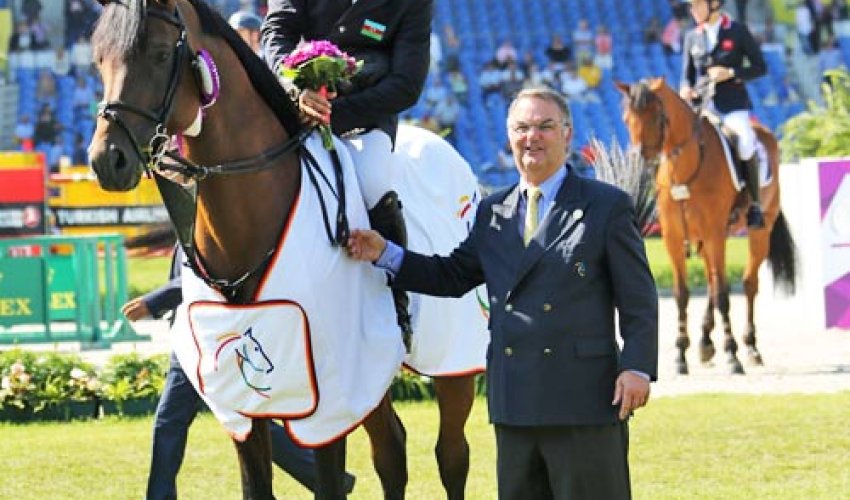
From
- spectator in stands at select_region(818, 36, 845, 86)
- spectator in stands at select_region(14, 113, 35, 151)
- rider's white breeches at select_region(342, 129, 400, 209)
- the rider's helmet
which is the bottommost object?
rider's white breeches at select_region(342, 129, 400, 209)

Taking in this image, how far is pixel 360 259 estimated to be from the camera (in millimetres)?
5445

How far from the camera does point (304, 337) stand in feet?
17.3

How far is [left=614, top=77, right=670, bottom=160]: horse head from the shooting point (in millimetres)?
12758

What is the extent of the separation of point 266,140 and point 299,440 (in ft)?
3.20

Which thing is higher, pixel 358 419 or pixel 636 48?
pixel 636 48

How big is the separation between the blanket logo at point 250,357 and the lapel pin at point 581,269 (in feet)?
3.62

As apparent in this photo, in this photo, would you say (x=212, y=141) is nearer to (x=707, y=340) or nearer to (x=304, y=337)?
(x=304, y=337)

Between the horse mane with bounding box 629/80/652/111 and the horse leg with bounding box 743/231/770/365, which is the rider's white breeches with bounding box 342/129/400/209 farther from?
the horse leg with bounding box 743/231/770/365

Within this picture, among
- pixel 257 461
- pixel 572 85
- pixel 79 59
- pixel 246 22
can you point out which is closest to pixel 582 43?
pixel 572 85

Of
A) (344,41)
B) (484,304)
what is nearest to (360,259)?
(344,41)

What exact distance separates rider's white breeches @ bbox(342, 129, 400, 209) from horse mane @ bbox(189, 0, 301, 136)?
1.10 feet

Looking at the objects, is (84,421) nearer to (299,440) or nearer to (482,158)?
(299,440)

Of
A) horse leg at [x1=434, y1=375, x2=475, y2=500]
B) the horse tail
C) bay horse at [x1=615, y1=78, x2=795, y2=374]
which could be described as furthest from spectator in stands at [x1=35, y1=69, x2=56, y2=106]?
horse leg at [x1=434, y1=375, x2=475, y2=500]

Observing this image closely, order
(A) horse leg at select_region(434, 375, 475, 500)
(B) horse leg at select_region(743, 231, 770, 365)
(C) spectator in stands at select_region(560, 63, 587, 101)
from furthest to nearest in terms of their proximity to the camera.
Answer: (C) spectator in stands at select_region(560, 63, 587, 101) < (B) horse leg at select_region(743, 231, 770, 365) < (A) horse leg at select_region(434, 375, 475, 500)
